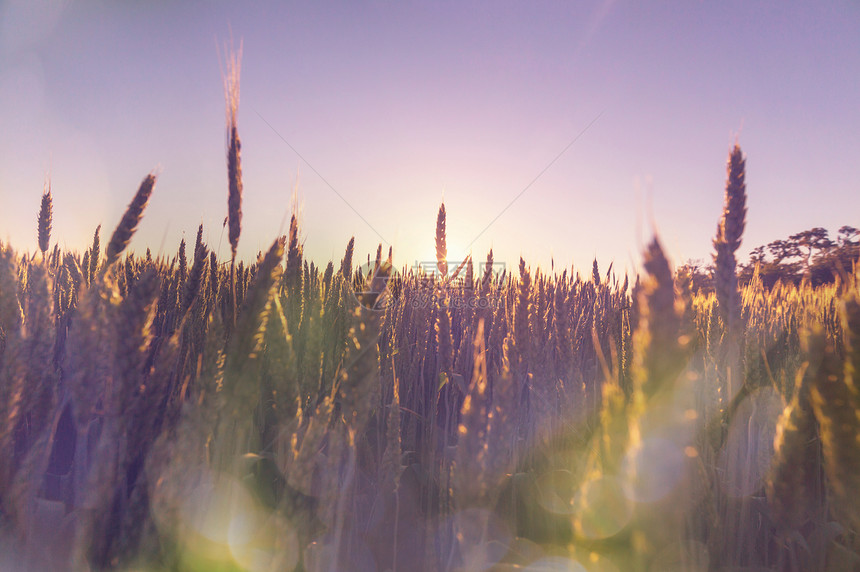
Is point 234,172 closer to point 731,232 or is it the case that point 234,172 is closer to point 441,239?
point 731,232

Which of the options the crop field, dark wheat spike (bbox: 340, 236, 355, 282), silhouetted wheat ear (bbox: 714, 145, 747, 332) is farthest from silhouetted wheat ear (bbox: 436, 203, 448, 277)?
silhouetted wheat ear (bbox: 714, 145, 747, 332)

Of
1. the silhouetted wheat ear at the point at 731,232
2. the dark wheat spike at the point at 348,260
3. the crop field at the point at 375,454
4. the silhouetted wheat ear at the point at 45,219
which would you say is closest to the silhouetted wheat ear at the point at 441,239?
the dark wheat spike at the point at 348,260

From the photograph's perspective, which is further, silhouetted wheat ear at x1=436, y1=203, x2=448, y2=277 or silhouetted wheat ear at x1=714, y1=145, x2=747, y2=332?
silhouetted wheat ear at x1=436, y1=203, x2=448, y2=277

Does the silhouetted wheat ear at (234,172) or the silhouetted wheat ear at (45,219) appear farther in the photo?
the silhouetted wheat ear at (45,219)

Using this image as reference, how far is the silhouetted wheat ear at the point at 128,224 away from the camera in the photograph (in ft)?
4.36

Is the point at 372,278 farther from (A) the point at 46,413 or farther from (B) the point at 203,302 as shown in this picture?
(B) the point at 203,302

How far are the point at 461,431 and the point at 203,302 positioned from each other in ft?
5.58

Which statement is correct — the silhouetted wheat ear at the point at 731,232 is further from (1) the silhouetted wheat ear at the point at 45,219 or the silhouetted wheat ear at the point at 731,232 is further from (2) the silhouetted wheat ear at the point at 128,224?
(1) the silhouetted wheat ear at the point at 45,219

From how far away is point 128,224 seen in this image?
1355 millimetres

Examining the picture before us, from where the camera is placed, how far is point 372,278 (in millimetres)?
917

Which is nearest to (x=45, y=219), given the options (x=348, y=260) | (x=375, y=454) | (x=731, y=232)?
(x=348, y=260)

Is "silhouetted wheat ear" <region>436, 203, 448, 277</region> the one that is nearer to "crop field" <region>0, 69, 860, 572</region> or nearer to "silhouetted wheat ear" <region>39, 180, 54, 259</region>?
"crop field" <region>0, 69, 860, 572</region>

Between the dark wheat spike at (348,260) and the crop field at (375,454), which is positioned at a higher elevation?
the dark wheat spike at (348,260)

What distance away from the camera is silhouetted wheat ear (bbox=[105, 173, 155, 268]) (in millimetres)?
1329
